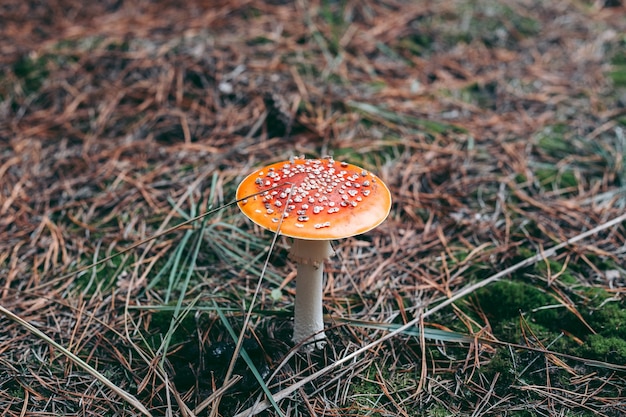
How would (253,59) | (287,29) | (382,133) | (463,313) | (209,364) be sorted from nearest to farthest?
(209,364) → (463,313) → (382,133) → (253,59) → (287,29)

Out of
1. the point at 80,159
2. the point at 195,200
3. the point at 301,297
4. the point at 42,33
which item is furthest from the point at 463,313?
the point at 42,33

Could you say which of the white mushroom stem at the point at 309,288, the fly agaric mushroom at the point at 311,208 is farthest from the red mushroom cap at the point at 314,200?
the white mushroom stem at the point at 309,288

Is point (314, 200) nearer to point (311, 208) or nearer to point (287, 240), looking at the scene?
point (311, 208)

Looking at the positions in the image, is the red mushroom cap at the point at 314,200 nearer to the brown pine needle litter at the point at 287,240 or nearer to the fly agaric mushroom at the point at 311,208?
the fly agaric mushroom at the point at 311,208

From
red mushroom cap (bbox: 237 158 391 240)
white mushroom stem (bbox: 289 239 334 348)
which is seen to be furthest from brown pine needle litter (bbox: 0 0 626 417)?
red mushroom cap (bbox: 237 158 391 240)

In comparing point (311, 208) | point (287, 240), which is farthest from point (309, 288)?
point (311, 208)

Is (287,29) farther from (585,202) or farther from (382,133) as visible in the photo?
(585,202)

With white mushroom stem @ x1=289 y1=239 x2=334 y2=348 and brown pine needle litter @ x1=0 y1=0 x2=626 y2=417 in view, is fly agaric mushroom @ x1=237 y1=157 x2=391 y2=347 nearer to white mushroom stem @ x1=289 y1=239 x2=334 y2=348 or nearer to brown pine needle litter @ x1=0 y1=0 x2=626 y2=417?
white mushroom stem @ x1=289 y1=239 x2=334 y2=348

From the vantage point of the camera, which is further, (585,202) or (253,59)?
(253,59)
